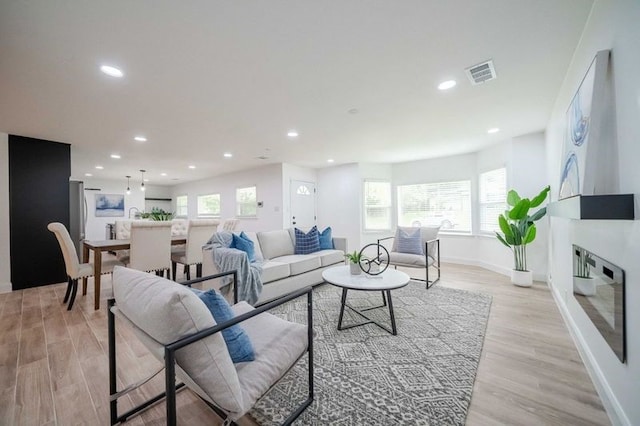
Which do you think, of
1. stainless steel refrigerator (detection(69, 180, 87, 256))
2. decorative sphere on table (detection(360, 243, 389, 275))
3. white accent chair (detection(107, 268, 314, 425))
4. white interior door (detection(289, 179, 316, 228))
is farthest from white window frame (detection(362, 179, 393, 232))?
stainless steel refrigerator (detection(69, 180, 87, 256))

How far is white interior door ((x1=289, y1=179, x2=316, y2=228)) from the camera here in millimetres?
6559

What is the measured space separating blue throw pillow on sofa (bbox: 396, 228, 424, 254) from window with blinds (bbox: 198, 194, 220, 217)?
6121 millimetres

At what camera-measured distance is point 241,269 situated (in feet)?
8.82

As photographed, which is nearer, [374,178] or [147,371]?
[147,371]

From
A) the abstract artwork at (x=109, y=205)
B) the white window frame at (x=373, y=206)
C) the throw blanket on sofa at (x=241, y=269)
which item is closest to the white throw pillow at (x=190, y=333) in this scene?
the throw blanket on sofa at (x=241, y=269)

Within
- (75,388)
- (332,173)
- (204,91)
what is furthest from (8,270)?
(332,173)

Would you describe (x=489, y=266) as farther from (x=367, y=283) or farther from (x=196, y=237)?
(x=196, y=237)

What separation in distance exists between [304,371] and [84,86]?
3.30m

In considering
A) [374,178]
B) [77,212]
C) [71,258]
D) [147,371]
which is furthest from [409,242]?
[77,212]

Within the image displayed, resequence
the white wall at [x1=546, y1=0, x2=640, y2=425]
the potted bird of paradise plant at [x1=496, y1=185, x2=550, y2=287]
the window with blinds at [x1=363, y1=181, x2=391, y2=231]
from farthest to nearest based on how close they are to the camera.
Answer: the window with blinds at [x1=363, y1=181, x2=391, y2=231]
the potted bird of paradise plant at [x1=496, y1=185, x2=550, y2=287]
the white wall at [x1=546, y1=0, x2=640, y2=425]

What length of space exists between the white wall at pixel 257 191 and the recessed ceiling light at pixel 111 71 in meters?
4.08

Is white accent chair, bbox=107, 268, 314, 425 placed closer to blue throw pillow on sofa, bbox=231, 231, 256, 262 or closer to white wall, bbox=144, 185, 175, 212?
blue throw pillow on sofa, bbox=231, 231, 256, 262

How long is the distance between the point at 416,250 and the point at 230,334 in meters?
3.53

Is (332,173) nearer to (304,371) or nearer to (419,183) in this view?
(419,183)
